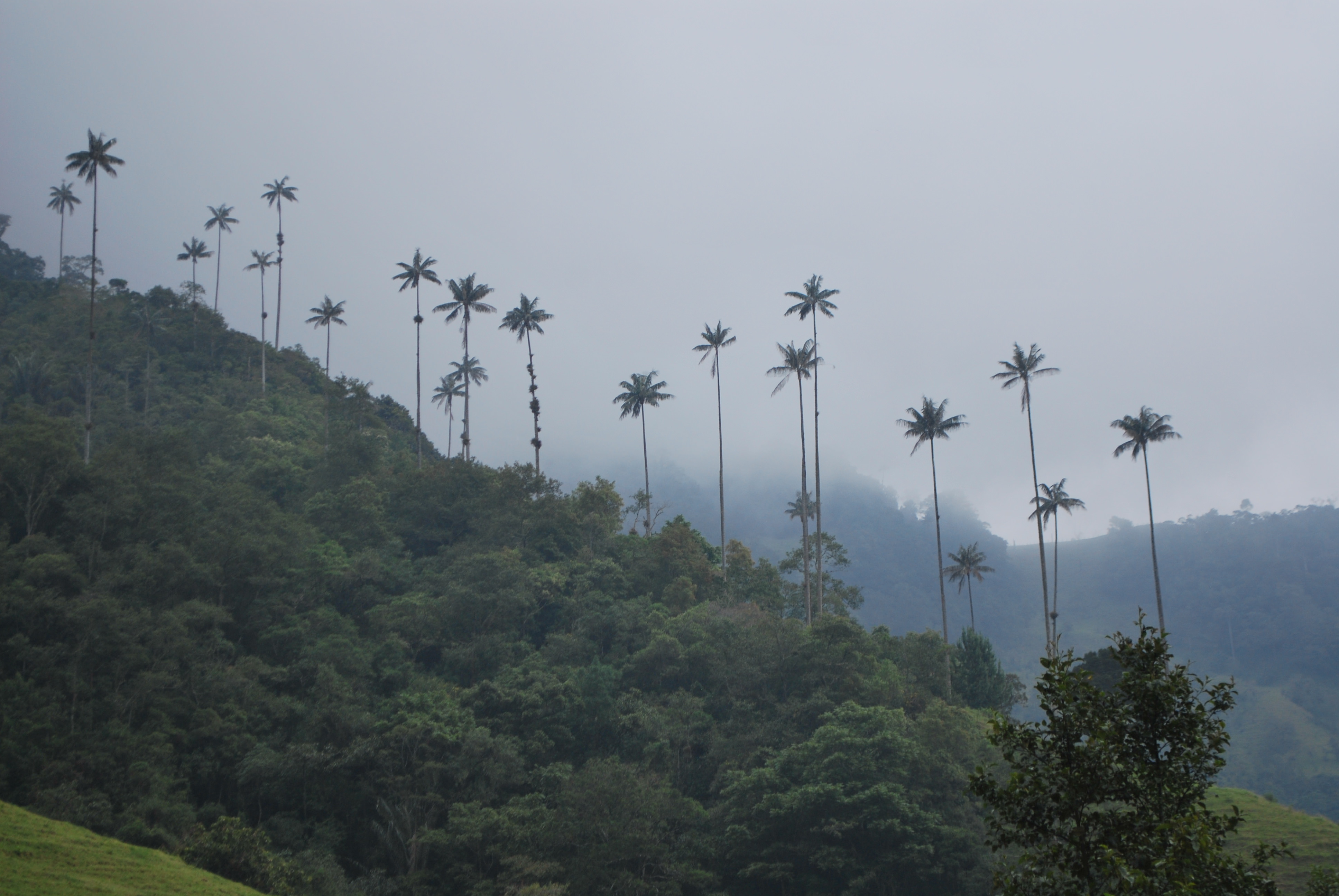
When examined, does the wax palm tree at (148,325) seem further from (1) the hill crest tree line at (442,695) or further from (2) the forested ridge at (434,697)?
(1) the hill crest tree line at (442,695)

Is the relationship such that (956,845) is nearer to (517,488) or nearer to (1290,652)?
(517,488)

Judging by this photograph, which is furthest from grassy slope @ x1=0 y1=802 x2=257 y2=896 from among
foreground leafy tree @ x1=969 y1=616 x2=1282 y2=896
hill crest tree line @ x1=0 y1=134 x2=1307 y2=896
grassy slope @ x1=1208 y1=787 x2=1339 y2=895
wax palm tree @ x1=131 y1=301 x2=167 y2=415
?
wax palm tree @ x1=131 y1=301 x2=167 y2=415

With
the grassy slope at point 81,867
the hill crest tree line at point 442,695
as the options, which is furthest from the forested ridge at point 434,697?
the grassy slope at point 81,867

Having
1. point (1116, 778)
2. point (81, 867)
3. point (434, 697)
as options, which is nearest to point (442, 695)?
point (434, 697)

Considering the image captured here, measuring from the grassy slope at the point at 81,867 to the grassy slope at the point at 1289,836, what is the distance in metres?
36.0

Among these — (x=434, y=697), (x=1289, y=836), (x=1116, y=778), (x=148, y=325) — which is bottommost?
(x=1289, y=836)

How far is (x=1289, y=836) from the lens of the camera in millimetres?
39906

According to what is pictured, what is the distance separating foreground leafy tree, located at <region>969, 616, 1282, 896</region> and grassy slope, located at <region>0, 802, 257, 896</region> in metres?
21.5

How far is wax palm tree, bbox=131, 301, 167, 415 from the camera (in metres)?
76.1

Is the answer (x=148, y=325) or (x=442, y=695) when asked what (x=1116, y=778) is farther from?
(x=148, y=325)

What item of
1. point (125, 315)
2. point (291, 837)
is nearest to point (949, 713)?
point (291, 837)

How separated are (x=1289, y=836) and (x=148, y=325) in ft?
312

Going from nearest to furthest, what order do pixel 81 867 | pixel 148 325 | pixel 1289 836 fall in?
pixel 81 867 → pixel 1289 836 → pixel 148 325

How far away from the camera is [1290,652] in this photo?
115 m
